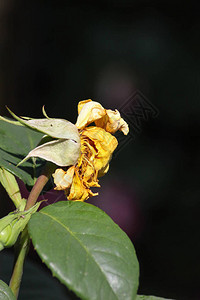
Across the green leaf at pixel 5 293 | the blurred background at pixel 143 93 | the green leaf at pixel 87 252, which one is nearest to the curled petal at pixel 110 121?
the green leaf at pixel 87 252

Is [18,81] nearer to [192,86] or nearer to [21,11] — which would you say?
[21,11]

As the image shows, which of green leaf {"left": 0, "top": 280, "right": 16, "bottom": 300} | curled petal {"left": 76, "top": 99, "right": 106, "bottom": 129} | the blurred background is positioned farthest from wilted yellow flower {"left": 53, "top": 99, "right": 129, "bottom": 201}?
the blurred background

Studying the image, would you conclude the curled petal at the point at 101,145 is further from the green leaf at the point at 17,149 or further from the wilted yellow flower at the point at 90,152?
the green leaf at the point at 17,149

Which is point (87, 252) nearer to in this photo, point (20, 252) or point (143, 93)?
point (20, 252)

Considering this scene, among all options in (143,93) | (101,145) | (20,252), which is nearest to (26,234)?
(20,252)

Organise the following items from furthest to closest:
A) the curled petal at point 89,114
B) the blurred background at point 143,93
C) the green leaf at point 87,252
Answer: the blurred background at point 143,93, the curled petal at point 89,114, the green leaf at point 87,252

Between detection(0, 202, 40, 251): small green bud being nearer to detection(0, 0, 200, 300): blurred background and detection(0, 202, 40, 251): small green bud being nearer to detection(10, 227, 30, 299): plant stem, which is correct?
detection(10, 227, 30, 299): plant stem
